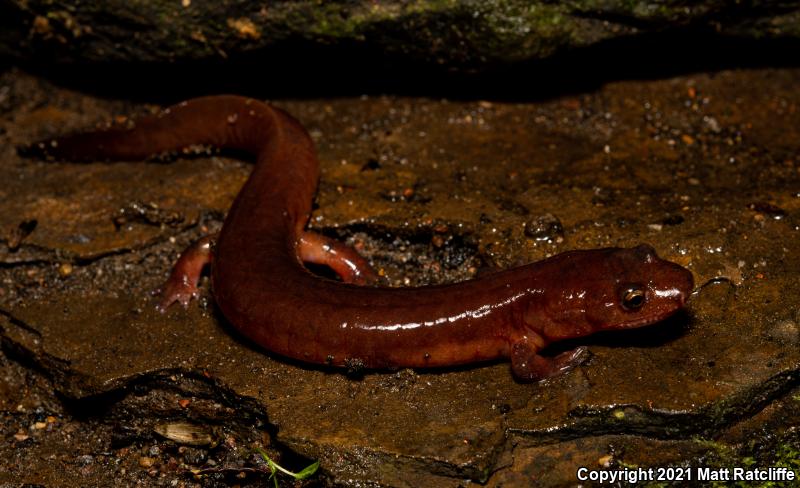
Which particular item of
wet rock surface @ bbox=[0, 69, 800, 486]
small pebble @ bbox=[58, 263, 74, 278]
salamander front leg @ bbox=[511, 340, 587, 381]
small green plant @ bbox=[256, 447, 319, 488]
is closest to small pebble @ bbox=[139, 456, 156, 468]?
wet rock surface @ bbox=[0, 69, 800, 486]

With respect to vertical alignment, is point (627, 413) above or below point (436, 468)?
above

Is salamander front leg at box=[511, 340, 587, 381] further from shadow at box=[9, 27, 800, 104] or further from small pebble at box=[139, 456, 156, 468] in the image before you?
shadow at box=[9, 27, 800, 104]

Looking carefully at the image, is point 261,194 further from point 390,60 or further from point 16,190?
point 16,190

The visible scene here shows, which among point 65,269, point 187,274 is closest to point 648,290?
point 187,274

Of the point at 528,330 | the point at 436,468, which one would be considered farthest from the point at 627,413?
the point at 436,468

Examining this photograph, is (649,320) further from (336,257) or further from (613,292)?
(336,257)

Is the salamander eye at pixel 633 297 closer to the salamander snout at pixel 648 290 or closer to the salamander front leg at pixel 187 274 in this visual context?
the salamander snout at pixel 648 290
